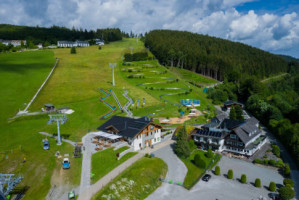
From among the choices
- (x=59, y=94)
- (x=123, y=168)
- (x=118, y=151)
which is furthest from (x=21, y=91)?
(x=123, y=168)

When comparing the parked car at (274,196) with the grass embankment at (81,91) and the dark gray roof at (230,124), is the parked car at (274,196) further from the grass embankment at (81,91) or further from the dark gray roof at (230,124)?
the grass embankment at (81,91)

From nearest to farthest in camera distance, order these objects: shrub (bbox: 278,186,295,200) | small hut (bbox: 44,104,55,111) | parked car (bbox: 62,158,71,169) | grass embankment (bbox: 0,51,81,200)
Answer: shrub (bbox: 278,186,295,200) < grass embankment (bbox: 0,51,81,200) < parked car (bbox: 62,158,71,169) < small hut (bbox: 44,104,55,111)

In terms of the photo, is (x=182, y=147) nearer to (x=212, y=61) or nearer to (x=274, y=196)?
(x=274, y=196)

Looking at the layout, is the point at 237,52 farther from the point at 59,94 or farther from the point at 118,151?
the point at 118,151

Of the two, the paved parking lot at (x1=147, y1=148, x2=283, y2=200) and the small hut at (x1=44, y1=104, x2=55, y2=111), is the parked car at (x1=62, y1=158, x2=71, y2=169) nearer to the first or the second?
the paved parking lot at (x1=147, y1=148, x2=283, y2=200)

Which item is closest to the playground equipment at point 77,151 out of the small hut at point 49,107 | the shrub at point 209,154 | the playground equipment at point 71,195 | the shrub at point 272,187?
the playground equipment at point 71,195

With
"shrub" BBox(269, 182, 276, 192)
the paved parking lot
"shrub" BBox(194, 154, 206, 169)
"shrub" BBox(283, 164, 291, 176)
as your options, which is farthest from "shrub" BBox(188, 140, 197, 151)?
"shrub" BBox(283, 164, 291, 176)

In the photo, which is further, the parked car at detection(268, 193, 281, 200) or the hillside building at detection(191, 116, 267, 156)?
the hillside building at detection(191, 116, 267, 156)
